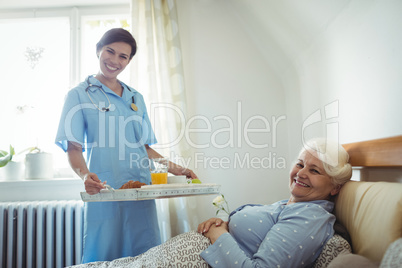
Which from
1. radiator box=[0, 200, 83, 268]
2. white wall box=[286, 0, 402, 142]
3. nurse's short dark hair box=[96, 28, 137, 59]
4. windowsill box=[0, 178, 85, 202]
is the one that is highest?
nurse's short dark hair box=[96, 28, 137, 59]

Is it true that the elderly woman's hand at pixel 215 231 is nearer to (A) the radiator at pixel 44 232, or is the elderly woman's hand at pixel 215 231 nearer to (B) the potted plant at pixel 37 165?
(A) the radiator at pixel 44 232

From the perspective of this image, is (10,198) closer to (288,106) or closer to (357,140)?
(288,106)

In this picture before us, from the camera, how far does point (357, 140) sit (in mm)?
1607

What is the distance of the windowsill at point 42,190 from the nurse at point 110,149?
968mm

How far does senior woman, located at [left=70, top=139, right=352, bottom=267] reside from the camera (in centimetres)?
119

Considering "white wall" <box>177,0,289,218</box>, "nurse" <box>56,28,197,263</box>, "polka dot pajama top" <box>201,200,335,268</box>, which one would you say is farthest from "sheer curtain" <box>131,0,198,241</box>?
"polka dot pajama top" <box>201,200,335,268</box>

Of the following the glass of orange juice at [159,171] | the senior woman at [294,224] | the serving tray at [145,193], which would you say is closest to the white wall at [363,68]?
the senior woman at [294,224]

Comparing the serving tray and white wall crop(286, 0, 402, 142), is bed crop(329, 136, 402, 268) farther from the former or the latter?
the serving tray

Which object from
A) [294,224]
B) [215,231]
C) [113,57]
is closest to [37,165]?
[113,57]

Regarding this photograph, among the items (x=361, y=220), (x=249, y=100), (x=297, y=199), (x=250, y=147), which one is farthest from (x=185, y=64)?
(x=361, y=220)

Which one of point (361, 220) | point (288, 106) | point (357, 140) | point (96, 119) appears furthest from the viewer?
point (288, 106)

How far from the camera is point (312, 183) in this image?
1.46 m

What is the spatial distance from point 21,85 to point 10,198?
1008 millimetres

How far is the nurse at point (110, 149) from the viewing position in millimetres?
1732
